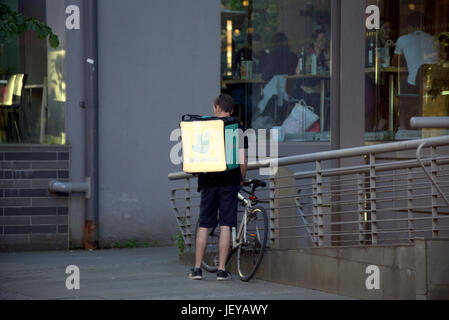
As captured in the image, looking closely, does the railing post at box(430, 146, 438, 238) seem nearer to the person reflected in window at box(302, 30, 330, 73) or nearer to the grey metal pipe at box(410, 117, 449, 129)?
the grey metal pipe at box(410, 117, 449, 129)

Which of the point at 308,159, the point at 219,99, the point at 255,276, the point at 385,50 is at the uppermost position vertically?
the point at 385,50

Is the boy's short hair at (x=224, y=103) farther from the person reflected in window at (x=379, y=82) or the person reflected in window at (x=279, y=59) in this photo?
the person reflected in window at (x=279, y=59)

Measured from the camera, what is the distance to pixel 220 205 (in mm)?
8609

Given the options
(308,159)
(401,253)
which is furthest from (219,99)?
(401,253)

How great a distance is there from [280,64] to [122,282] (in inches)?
218

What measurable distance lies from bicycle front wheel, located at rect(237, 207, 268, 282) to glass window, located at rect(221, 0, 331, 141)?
157 inches

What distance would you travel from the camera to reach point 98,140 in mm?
13117

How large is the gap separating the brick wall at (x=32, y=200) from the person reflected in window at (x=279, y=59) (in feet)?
10.5

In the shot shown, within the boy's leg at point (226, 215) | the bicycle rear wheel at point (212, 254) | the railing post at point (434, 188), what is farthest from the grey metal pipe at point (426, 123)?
the bicycle rear wheel at point (212, 254)

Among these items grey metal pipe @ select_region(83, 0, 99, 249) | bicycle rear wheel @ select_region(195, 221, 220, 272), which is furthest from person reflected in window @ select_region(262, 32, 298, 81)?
bicycle rear wheel @ select_region(195, 221, 220, 272)

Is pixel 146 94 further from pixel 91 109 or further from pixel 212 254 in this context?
pixel 212 254

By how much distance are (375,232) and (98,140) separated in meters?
6.56

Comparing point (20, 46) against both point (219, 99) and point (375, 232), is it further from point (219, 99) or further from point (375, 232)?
point (375, 232)

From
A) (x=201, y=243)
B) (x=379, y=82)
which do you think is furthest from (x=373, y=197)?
(x=379, y=82)
